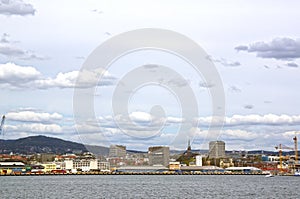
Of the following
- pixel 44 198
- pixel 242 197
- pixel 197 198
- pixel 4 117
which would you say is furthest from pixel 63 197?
pixel 4 117

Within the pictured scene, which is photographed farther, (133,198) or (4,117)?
(4,117)

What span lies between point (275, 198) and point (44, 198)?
2798cm

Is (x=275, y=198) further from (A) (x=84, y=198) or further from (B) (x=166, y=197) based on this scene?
(A) (x=84, y=198)

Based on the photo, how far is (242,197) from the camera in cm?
7569

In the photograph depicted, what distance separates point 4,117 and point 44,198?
123529 millimetres

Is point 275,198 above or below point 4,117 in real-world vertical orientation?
below

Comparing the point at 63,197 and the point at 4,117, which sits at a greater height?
the point at 4,117

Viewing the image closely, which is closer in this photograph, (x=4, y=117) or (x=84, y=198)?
(x=84, y=198)

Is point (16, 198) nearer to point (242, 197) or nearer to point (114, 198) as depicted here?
point (114, 198)

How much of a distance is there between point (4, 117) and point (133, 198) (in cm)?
12755

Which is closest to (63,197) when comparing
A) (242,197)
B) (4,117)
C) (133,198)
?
(133,198)

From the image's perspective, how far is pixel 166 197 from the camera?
74.1 metres

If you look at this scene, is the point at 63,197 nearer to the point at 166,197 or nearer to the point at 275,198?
the point at 166,197

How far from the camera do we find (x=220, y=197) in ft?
249
